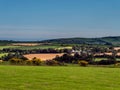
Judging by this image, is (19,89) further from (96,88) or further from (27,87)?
(96,88)

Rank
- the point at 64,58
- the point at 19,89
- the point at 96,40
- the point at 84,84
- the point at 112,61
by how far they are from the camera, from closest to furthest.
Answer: the point at 19,89
the point at 84,84
the point at 112,61
the point at 64,58
the point at 96,40

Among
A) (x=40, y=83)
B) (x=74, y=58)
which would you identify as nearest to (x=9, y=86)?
(x=40, y=83)

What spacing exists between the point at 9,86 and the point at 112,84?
6271 mm

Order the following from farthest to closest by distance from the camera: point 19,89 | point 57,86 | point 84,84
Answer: point 84,84
point 57,86
point 19,89

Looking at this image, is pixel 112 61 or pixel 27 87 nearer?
pixel 27 87

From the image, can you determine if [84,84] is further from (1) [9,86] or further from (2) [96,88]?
(1) [9,86]

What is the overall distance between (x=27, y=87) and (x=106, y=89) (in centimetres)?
437

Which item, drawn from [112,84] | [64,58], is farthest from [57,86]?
[64,58]

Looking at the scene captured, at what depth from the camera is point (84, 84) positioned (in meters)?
18.4

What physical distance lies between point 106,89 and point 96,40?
118 meters

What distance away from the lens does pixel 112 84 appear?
18.5 m

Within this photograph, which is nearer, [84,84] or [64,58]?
[84,84]

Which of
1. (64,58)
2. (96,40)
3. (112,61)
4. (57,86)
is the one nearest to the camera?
(57,86)

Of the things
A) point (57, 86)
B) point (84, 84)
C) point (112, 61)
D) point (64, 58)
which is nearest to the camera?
point (57, 86)
